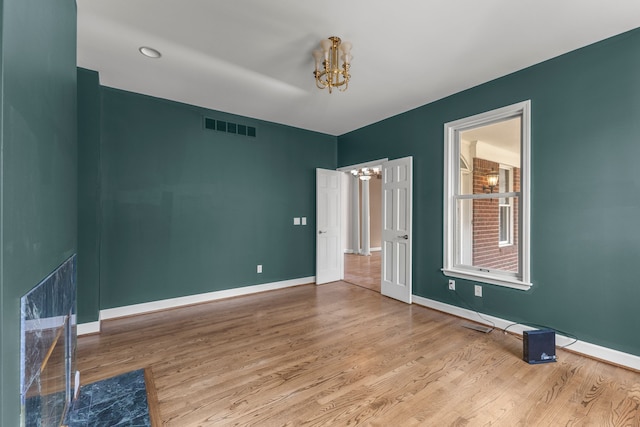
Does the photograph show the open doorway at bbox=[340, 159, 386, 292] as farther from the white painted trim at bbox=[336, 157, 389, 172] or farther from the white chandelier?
the white chandelier

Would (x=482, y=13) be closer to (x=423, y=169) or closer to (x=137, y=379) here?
(x=423, y=169)

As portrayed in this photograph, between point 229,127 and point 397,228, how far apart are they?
2.94m

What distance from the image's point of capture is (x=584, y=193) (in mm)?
2584

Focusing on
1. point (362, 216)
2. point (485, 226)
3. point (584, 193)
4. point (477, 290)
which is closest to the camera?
point (584, 193)

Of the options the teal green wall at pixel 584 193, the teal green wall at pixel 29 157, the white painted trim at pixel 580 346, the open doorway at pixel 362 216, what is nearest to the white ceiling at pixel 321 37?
the teal green wall at pixel 584 193

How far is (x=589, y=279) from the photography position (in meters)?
2.55

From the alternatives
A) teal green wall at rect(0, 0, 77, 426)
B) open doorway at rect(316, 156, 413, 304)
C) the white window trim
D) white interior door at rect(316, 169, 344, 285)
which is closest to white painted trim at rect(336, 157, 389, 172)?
open doorway at rect(316, 156, 413, 304)

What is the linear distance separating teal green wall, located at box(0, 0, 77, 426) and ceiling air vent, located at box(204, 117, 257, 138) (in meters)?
2.34

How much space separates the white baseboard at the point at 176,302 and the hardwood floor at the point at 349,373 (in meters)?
0.15

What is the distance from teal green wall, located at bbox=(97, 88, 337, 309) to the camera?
11.4 ft

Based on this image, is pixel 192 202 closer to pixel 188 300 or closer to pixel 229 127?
pixel 229 127

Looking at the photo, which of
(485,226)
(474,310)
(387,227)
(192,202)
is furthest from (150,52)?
(474,310)

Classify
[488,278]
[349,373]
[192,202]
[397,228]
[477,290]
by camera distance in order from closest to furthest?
[349,373] < [488,278] < [477,290] < [192,202] < [397,228]

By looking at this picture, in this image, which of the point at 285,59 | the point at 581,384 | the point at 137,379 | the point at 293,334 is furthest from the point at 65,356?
the point at 581,384
